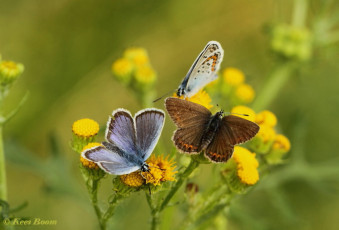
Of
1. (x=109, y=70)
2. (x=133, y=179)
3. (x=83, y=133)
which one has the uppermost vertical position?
(x=109, y=70)

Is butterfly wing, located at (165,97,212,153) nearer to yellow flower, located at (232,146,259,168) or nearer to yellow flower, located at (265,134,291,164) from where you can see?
yellow flower, located at (232,146,259,168)

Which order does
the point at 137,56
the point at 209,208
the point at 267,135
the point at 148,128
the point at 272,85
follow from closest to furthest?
the point at 148,128
the point at 209,208
the point at 267,135
the point at 137,56
the point at 272,85

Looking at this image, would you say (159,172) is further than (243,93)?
No

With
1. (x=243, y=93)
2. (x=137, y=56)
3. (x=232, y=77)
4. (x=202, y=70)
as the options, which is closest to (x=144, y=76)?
(x=137, y=56)

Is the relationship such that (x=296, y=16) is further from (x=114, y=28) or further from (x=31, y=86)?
(x=31, y=86)

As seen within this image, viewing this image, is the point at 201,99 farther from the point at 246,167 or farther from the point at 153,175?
the point at 153,175

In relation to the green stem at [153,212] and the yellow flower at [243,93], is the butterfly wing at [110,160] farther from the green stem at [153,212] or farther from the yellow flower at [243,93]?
the yellow flower at [243,93]

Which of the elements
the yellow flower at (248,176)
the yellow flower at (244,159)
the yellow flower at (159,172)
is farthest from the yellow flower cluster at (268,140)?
the yellow flower at (159,172)
